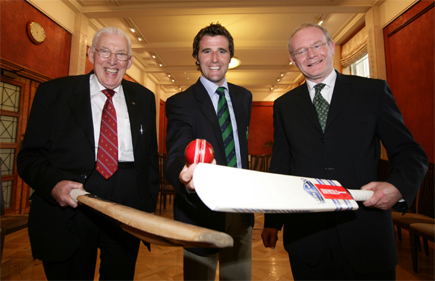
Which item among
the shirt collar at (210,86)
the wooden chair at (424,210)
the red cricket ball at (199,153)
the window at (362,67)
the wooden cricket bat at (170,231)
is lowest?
the wooden chair at (424,210)

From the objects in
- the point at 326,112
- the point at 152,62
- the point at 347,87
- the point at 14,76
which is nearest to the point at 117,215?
the point at 326,112

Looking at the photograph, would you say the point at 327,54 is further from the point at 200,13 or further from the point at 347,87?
the point at 200,13

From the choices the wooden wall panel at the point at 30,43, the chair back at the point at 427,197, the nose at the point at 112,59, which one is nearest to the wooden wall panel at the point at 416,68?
the chair back at the point at 427,197

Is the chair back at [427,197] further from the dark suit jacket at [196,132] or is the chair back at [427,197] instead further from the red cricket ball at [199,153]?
the red cricket ball at [199,153]

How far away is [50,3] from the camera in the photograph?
4781 millimetres

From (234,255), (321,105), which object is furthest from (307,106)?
(234,255)

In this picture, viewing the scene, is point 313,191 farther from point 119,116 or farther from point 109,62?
point 109,62

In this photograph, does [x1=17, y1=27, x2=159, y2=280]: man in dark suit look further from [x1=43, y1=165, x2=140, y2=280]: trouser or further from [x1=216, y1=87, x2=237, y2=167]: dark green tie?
[x1=216, y1=87, x2=237, y2=167]: dark green tie

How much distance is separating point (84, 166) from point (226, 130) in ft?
2.54

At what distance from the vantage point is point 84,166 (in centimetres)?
115

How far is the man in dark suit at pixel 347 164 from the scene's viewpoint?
0.95 m

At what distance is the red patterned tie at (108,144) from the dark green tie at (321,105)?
3.66 feet

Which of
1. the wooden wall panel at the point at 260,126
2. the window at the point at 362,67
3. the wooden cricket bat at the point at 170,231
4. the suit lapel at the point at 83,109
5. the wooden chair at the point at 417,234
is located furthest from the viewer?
the wooden wall panel at the point at 260,126

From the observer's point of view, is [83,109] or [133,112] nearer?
[83,109]
